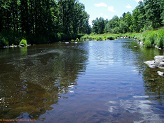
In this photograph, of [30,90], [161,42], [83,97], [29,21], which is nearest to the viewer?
[83,97]

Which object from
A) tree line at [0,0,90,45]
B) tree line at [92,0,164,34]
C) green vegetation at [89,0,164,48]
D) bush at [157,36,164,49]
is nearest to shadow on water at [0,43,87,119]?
bush at [157,36,164,49]

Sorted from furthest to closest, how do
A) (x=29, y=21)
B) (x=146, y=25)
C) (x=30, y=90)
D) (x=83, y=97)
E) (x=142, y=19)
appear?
(x=142, y=19) → (x=146, y=25) → (x=29, y=21) → (x=30, y=90) → (x=83, y=97)

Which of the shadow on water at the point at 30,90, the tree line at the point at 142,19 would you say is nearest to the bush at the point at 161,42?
the shadow on water at the point at 30,90

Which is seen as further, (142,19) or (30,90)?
(142,19)

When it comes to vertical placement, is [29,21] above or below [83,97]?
above

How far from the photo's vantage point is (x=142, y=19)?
106m

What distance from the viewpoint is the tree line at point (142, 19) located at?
77.6 metres

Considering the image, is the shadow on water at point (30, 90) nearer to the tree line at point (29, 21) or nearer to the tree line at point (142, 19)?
the tree line at point (29, 21)

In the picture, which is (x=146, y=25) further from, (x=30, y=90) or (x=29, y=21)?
(x=30, y=90)

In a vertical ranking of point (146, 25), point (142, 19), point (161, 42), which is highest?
point (142, 19)

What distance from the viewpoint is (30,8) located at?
6925 cm

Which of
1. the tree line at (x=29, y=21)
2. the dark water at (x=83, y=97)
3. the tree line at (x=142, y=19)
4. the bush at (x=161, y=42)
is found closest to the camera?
the dark water at (x=83, y=97)

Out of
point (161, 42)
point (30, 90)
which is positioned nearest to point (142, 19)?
point (161, 42)

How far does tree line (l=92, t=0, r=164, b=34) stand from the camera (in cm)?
7756
